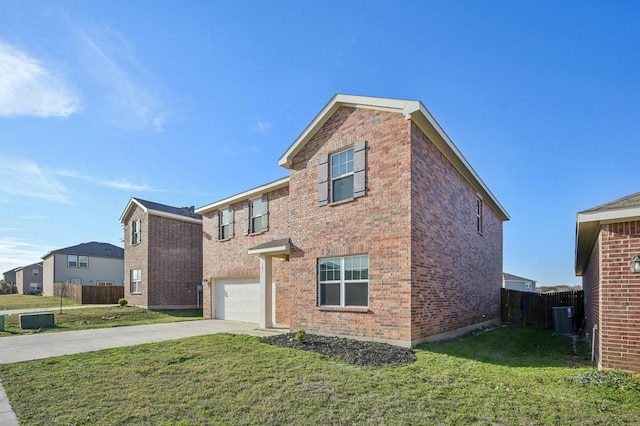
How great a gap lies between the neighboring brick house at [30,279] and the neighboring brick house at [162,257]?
36982mm

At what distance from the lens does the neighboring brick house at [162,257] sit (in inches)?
850

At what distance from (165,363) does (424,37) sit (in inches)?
451

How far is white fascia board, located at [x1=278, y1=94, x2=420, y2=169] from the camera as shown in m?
9.51

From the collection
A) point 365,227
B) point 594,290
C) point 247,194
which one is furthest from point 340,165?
point 594,290

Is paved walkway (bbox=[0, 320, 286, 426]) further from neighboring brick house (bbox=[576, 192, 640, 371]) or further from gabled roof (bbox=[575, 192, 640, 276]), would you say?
gabled roof (bbox=[575, 192, 640, 276])

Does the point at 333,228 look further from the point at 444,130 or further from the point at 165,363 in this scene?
the point at 165,363

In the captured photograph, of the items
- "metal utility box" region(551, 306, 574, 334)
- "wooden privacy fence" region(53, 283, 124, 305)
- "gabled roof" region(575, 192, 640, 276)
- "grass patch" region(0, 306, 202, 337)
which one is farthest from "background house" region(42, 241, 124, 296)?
"gabled roof" region(575, 192, 640, 276)

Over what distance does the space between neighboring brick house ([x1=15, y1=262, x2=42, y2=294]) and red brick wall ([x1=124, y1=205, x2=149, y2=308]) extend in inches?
1401

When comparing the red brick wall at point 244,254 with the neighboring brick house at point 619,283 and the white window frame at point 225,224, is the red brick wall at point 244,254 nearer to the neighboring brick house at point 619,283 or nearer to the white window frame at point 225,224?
the white window frame at point 225,224

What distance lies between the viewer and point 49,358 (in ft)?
28.9

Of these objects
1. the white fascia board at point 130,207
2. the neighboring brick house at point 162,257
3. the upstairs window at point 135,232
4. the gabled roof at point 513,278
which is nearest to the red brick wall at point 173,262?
the neighboring brick house at point 162,257

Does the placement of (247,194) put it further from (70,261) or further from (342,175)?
(70,261)

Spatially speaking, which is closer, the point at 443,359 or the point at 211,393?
the point at 211,393

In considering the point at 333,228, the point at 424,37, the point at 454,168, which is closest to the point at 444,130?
the point at 454,168
